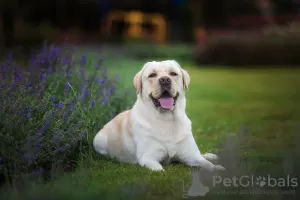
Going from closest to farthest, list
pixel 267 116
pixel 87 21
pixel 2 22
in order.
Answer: pixel 267 116 → pixel 2 22 → pixel 87 21

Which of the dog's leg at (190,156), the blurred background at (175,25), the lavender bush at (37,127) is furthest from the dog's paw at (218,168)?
the blurred background at (175,25)

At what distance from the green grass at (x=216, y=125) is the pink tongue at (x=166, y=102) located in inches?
24.0

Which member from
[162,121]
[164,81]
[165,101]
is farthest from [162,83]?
[162,121]

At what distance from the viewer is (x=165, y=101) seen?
17.9 feet

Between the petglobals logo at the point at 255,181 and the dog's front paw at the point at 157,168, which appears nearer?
the petglobals logo at the point at 255,181

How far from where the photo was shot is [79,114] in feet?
20.4

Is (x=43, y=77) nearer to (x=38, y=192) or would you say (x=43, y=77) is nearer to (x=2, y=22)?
(x=38, y=192)

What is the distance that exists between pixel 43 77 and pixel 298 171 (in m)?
2.72

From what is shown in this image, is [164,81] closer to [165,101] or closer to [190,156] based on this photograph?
[165,101]

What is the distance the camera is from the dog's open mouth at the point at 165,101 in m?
5.44

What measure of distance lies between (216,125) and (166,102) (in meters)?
3.08

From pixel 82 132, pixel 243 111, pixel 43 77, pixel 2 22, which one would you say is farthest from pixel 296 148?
pixel 2 22

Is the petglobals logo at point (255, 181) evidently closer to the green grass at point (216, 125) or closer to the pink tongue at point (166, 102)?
the green grass at point (216, 125)

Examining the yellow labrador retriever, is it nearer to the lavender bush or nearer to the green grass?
the green grass
